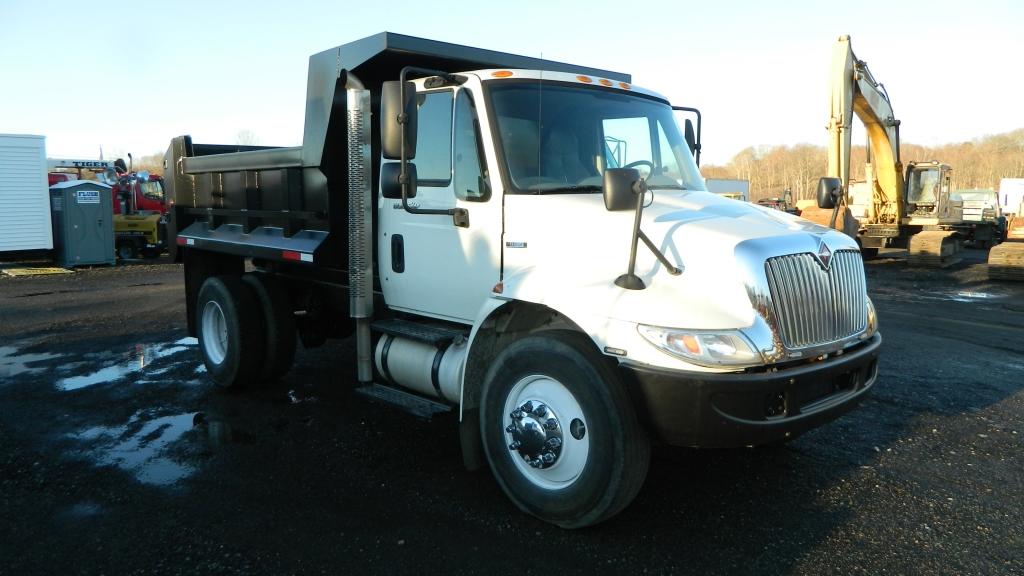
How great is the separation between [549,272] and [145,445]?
3467mm

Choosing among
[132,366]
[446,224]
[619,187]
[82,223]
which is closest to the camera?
[619,187]

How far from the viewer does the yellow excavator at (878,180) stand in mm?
17875

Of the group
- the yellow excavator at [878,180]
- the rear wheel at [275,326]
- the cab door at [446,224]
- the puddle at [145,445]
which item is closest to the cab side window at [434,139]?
the cab door at [446,224]

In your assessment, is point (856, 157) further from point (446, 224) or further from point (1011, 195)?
point (446, 224)

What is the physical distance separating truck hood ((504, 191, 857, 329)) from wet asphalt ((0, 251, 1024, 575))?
1279 millimetres

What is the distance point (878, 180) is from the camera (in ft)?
72.6

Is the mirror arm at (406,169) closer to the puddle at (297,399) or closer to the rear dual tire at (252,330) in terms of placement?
the rear dual tire at (252,330)

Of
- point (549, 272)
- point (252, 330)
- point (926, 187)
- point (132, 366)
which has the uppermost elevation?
point (926, 187)

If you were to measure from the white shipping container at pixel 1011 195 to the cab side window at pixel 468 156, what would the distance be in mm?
50694

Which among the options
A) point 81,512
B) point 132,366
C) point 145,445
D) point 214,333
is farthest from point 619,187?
point 132,366

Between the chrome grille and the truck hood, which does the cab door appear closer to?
the truck hood

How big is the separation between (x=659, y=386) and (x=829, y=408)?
101 centimetres

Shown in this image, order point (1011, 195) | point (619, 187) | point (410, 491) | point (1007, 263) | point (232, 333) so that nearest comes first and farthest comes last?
1. point (619, 187)
2. point (410, 491)
3. point (232, 333)
4. point (1007, 263)
5. point (1011, 195)

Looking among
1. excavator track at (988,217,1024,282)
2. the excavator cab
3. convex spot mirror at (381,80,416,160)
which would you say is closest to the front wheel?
convex spot mirror at (381,80,416,160)
